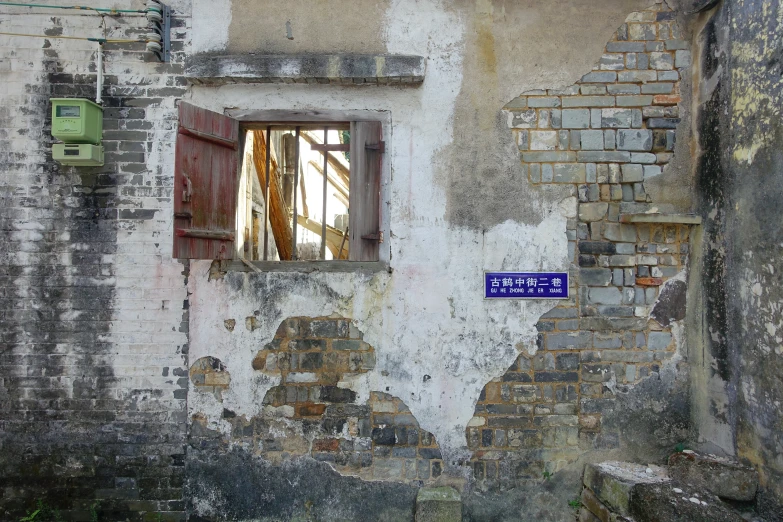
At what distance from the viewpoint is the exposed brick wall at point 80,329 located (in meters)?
4.04

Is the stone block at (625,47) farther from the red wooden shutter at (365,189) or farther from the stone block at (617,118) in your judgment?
the red wooden shutter at (365,189)

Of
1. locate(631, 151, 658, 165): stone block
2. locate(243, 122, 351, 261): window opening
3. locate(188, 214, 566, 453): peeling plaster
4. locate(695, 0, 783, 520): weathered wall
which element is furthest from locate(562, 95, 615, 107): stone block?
locate(243, 122, 351, 261): window opening

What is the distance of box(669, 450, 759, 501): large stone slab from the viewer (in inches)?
137

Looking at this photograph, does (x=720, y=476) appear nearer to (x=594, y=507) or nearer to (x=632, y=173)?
(x=594, y=507)

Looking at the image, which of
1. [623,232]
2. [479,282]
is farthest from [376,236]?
[623,232]

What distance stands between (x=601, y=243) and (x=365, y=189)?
2.00 meters

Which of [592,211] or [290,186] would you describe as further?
[290,186]

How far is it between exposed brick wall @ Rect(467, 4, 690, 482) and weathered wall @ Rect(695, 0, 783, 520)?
29cm

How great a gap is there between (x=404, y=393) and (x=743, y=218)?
285 centimetres

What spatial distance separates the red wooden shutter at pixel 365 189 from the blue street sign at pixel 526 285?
39.3 inches

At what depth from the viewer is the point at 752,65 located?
11.7 feet

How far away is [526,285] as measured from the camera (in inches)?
162

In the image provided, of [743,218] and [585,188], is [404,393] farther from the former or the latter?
[743,218]

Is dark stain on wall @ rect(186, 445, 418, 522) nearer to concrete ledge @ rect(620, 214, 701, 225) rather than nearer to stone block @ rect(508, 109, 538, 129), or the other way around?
concrete ledge @ rect(620, 214, 701, 225)
